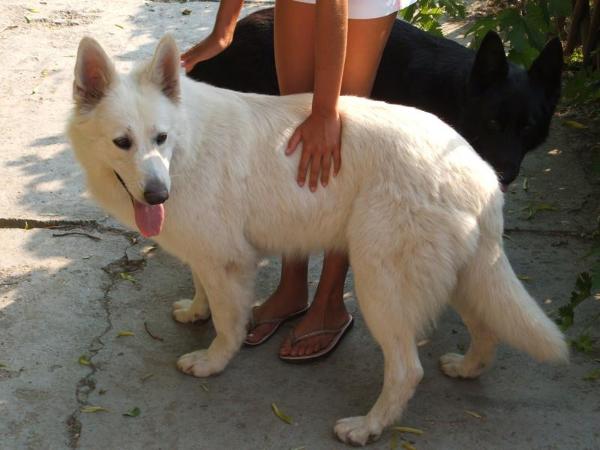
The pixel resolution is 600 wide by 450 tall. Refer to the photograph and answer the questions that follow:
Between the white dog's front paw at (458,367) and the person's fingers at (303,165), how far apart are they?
1.12 m

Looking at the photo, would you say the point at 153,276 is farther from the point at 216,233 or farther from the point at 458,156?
the point at 458,156

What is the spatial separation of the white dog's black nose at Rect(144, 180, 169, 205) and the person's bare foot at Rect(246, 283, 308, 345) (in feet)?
3.76

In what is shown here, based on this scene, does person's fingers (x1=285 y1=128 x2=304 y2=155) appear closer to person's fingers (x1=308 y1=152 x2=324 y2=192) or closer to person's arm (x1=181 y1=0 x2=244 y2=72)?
person's fingers (x1=308 y1=152 x2=324 y2=192)

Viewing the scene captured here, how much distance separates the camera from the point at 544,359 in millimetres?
3033

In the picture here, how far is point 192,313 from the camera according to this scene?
381 centimetres

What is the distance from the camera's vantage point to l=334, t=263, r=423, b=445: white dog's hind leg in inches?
120

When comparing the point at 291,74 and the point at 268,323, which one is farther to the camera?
the point at 268,323

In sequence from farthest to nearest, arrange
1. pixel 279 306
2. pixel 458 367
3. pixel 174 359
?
pixel 279 306, pixel 174 359, pixel 458 367

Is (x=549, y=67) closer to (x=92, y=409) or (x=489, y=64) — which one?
(x=489, y=64)

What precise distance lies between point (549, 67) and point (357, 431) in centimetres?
215

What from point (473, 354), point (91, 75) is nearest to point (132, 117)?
point (91, 75)

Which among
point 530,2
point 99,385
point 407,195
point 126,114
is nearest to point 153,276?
point 99,385

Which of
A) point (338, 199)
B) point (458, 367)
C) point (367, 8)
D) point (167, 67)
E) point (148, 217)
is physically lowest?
point (458, 367)

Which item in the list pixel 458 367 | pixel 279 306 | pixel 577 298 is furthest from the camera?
pixel 279 306
